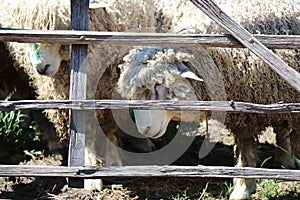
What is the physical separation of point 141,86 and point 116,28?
979mm

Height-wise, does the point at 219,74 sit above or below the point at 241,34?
below

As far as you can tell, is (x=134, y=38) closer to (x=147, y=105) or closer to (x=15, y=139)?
(x=147, y=105)

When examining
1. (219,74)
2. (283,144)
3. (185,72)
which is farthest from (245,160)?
(185,72)

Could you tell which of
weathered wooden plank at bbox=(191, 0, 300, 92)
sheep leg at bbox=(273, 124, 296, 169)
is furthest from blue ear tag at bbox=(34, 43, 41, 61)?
sheep leg at bbox=(273, 124, 296, 169)

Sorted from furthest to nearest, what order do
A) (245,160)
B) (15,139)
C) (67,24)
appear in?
(15,139) < (245,160) < (67,24)

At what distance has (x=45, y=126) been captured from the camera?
6250 mm

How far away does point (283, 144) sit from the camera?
542 cm

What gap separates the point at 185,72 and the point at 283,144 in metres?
1.84

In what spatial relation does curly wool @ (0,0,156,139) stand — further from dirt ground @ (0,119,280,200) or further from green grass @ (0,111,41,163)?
green grass @ (0,111,41,163)

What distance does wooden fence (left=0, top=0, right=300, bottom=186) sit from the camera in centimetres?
349

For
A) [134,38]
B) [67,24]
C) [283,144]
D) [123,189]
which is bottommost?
[123,189]

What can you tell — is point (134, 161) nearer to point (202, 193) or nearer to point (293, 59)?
point (202, 193)

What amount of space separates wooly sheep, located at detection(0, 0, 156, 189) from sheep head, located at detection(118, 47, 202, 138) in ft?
2.24

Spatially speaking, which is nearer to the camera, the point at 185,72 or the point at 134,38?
the point at 134,38
